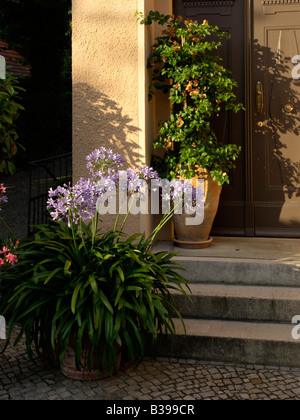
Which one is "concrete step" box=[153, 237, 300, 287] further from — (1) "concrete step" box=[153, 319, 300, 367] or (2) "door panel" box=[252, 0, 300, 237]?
(2) "door panel" box=[252, 0, 300, 237]

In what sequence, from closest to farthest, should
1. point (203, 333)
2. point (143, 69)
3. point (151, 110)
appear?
point (203, 333)
point (143, 69)
point (151, 110)

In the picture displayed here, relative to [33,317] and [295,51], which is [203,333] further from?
[295,51]

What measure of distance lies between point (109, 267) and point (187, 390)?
86cm

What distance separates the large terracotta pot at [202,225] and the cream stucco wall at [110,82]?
0.33 m

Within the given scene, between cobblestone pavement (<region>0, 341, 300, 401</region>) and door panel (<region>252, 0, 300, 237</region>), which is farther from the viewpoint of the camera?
door panel (<region>252, 0, 300, 237</region>)

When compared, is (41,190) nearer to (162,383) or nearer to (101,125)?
(101,125)

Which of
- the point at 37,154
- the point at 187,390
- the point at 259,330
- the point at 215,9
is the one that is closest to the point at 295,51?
the point at 215,9

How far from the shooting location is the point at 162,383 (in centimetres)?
308

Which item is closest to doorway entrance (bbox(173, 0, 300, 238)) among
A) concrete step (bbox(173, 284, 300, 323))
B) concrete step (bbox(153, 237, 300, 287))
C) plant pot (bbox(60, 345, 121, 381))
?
concrete step (bbox(153, 237, 300, 287))

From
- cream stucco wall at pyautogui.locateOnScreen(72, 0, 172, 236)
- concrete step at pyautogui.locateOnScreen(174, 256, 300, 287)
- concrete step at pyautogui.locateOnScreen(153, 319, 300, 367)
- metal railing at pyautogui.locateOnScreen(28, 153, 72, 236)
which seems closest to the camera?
concrete step at pyautogui.locateOnScreen(153, 319, 300, 367)

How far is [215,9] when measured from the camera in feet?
16.1

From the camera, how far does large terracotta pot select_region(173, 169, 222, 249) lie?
175 inches

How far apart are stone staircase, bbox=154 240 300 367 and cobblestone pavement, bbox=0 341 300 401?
0.28 feet

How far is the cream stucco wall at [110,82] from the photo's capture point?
4.34 m
